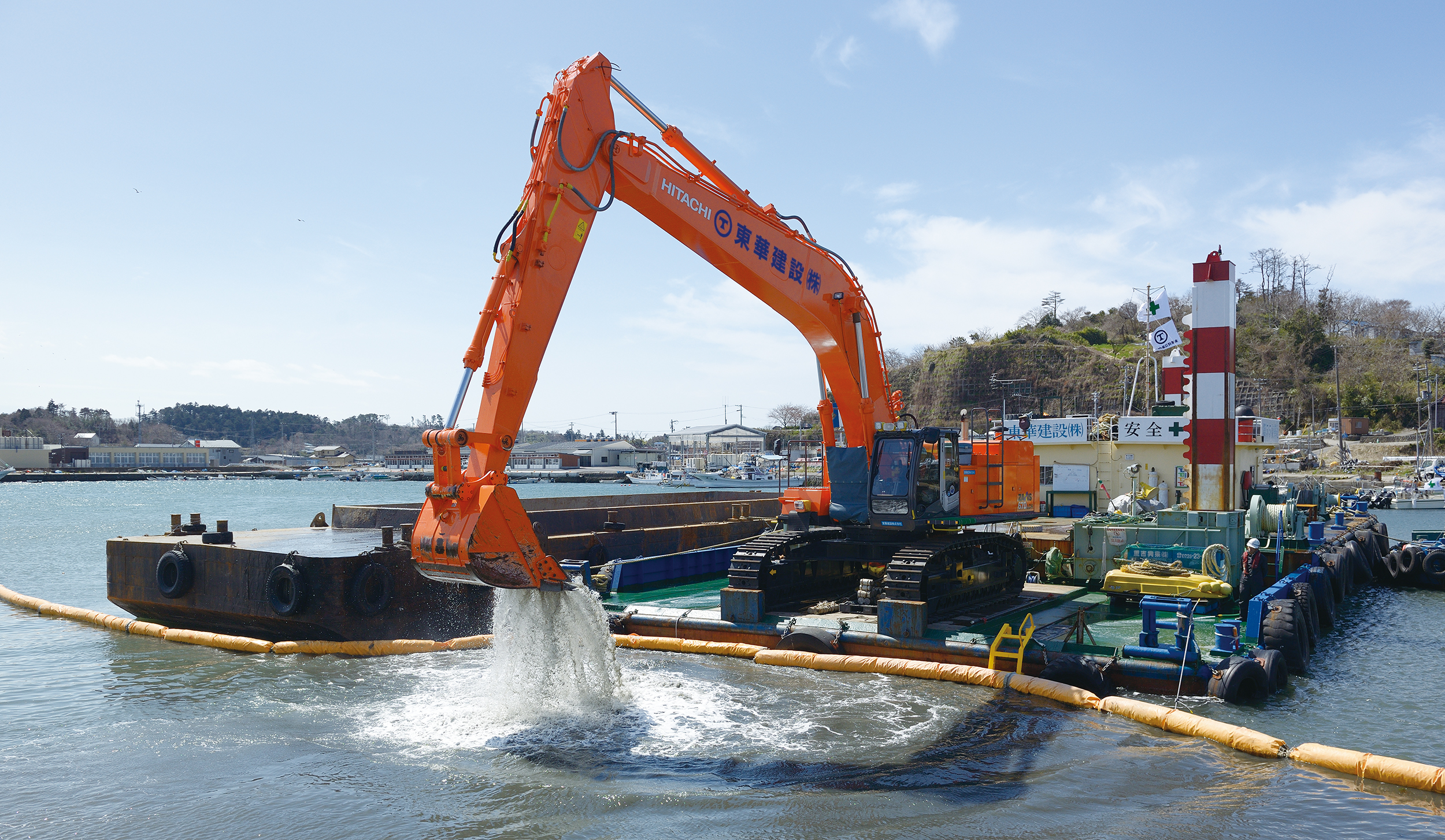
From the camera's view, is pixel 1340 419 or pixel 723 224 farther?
pixel 1340 419

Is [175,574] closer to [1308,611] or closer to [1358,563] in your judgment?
[1308,611]

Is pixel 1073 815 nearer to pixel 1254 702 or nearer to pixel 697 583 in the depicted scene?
pixel 1254 702

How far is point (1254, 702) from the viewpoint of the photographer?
10953mm

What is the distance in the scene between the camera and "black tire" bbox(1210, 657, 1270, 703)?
10.8 meters

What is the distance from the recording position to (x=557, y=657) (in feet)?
33.4

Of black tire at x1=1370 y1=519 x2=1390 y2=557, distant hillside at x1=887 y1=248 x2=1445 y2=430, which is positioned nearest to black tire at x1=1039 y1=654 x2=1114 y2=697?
black tire at x1=1370 y1=519 x2=1390 y2=557

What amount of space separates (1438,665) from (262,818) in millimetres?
16707

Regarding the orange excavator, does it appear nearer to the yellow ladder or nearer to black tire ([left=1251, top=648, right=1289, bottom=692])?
the yellow ladder

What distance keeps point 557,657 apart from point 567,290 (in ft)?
13.9

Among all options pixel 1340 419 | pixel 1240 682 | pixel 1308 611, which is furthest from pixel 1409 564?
pixel 1340 419

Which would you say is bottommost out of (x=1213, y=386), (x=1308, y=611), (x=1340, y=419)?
(x=1308, y=611)

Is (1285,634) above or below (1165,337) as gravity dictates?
below

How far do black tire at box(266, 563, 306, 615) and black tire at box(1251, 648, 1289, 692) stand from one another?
14237mm

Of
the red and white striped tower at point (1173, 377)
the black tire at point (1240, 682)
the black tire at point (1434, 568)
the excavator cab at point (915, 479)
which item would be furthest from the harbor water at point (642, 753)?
the red and white striped tower at point (1173, 377)
